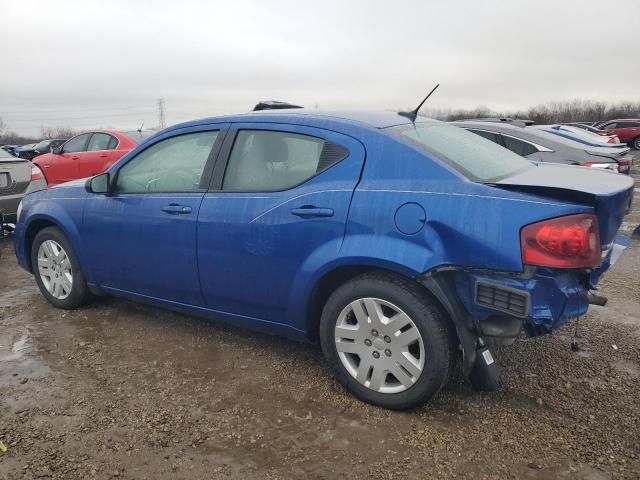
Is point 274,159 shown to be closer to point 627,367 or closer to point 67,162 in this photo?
point 627,367

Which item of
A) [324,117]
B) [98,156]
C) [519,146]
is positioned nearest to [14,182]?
[98,156]

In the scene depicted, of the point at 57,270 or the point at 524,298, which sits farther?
the point at 57,270

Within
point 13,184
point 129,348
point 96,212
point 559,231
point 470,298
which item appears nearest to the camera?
point 559,231

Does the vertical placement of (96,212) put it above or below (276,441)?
above

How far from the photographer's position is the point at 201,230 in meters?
3.31

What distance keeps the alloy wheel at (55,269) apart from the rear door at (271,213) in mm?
1582

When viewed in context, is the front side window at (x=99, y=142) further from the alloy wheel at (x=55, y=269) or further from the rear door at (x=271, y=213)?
the rear door at (x=271, y=213)

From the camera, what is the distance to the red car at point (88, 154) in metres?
9.77

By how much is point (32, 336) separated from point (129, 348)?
0.83 metres

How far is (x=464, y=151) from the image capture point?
3.02 meters

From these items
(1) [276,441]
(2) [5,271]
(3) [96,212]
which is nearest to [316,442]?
(1) [276,441]

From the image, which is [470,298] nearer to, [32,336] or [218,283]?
[218,283]

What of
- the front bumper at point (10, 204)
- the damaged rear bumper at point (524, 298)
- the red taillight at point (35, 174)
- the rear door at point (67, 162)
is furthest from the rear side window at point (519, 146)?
the rear door at point (67, 162)

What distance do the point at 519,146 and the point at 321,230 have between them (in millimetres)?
5028
